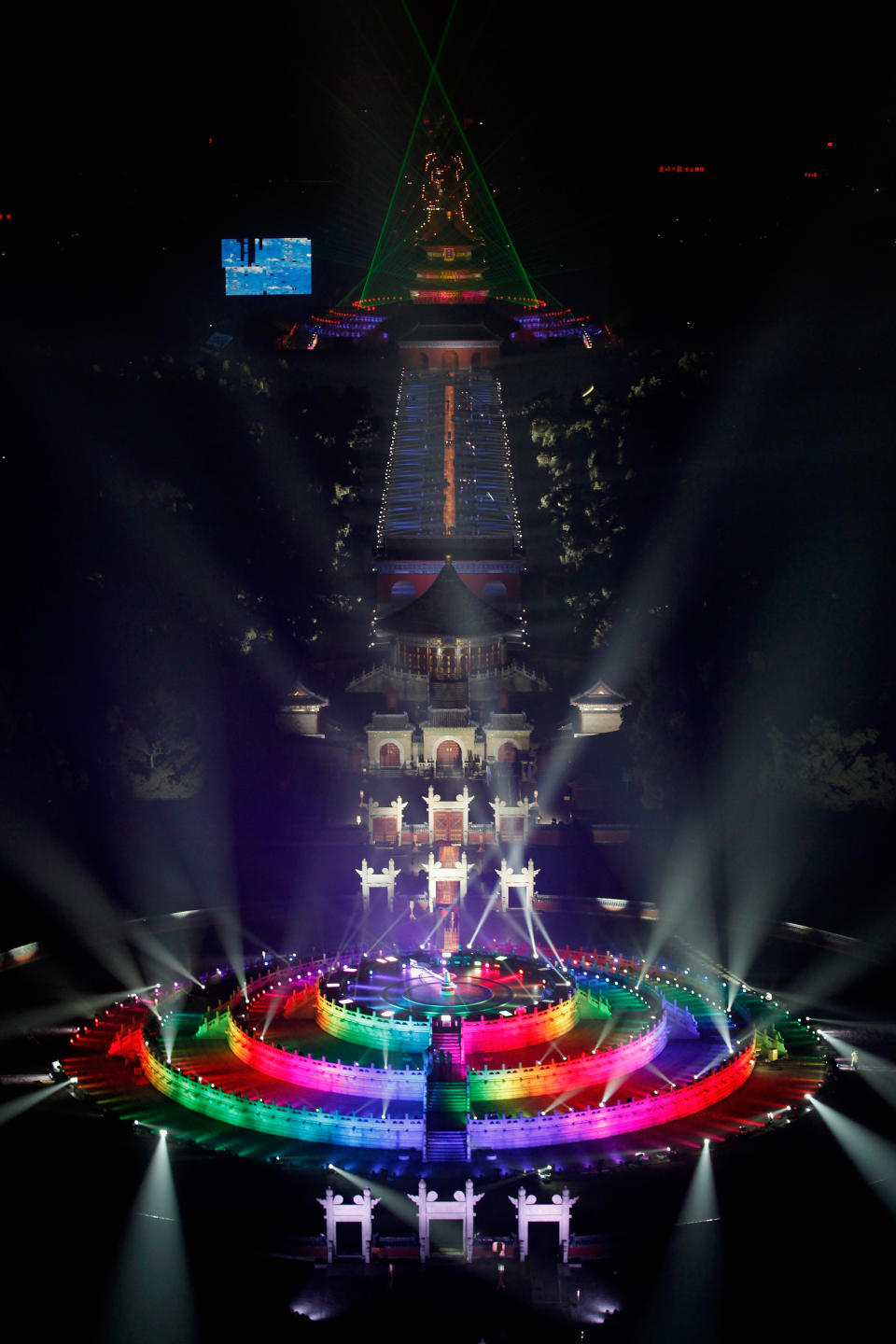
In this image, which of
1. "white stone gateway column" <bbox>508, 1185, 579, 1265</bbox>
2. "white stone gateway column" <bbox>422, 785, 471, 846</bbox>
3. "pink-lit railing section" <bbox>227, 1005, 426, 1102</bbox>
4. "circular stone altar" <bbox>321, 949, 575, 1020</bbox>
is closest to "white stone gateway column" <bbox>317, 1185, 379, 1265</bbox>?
"white stone gateway column" <bbox>508, 1185, 579, 1265</bbox>

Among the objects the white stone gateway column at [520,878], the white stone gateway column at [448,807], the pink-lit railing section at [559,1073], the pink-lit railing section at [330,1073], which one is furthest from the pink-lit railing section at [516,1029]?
the white stone gateway column at [448,807]

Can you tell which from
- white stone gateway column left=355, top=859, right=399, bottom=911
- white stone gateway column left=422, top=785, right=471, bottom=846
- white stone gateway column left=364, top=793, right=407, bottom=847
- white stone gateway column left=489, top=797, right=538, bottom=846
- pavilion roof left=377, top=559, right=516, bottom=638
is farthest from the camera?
pavilion roof left=377, top=559, right=516, bottom=638

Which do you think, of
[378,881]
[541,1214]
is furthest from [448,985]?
[378,881]

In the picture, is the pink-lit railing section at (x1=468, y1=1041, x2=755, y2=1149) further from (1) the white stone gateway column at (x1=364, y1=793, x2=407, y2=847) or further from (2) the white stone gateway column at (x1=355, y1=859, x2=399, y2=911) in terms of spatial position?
(1) the white stone gateway column at (x1=364, y1=793, x2=407, y2=847)

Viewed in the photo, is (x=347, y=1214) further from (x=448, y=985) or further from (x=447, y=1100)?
(x=448, y=985)

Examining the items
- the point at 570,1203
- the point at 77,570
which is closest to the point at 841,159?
the point at 77,570
